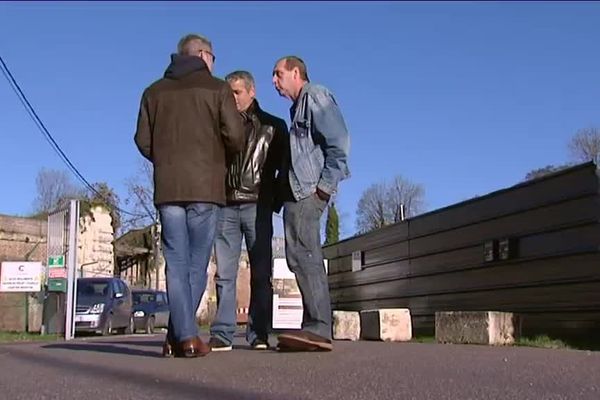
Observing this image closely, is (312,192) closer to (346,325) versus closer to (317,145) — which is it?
(317,145)

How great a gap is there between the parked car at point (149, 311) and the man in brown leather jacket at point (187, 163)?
19.6m

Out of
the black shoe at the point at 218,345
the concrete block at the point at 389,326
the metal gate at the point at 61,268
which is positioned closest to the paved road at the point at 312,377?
the black shoe at the point at 218,345

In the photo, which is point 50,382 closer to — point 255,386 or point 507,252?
point 255,386

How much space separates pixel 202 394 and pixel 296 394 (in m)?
0.38

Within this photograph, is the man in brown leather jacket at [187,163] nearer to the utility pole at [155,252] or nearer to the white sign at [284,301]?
the white sign at [284,301]

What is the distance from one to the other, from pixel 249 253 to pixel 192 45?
1602 mm

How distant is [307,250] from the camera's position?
5.39 m

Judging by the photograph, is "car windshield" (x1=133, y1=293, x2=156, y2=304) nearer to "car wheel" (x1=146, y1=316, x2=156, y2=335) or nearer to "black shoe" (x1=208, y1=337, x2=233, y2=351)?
"car wheel" (x1=146, y1=316, x2=156, y2=335)

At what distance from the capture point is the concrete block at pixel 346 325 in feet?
33.9

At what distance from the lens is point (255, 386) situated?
3.53 metres

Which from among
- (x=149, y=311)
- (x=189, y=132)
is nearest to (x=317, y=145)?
(x=189, y=132)

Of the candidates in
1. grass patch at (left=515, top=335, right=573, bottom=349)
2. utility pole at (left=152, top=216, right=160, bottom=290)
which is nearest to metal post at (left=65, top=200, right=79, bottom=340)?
grass patch at (left=515, top=335, right=573, bottom=349)

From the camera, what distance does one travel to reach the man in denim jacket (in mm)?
5332

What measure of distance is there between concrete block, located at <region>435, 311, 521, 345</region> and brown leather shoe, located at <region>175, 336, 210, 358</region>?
3816 mm
